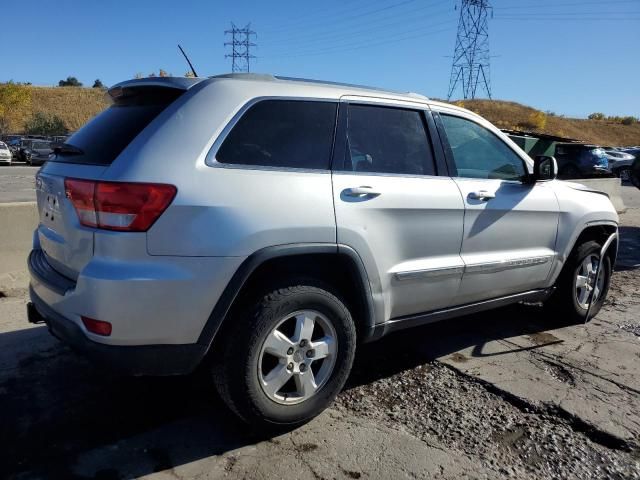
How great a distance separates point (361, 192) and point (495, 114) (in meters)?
79.7

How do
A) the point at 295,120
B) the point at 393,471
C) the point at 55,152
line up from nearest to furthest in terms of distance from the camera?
the point at 393,471 < the point at 295,120 < the point at 55,152

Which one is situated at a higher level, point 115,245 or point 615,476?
point 115,245

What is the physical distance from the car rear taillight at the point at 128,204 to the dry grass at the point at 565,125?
7606 cm

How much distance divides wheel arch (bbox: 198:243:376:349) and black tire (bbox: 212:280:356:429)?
84 millimetres

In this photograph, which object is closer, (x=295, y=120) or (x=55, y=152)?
(x=295, y=120)

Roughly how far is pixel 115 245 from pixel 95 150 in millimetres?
689

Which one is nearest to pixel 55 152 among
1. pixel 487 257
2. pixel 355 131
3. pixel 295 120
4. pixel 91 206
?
pixel 91 206

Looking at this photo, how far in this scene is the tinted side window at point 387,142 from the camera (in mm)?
3273

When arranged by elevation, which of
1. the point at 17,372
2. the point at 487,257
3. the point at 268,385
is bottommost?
the point at 17,372

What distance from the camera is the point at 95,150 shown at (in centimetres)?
285

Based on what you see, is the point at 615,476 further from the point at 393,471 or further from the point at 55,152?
the point at 55,152

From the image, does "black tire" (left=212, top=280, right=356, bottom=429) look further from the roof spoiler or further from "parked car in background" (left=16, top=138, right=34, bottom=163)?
"parked car in background" (left=16, top=138, right=34, bottom=163)

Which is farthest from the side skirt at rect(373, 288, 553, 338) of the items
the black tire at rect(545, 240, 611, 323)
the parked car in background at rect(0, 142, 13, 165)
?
the parked car in background at rect(0, 142, 13, 165)

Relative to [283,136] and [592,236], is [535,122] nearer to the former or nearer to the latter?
[592,236]
